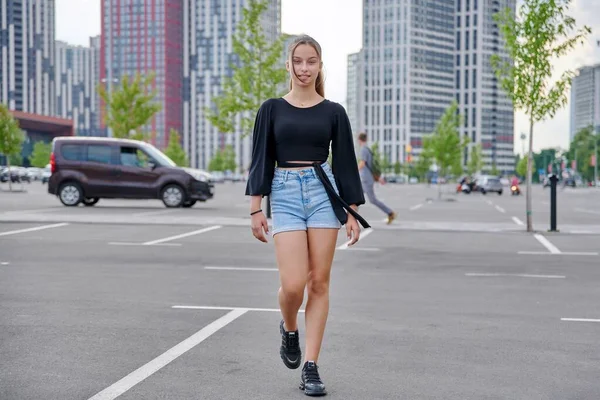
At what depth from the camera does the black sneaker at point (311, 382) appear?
4.29 metres

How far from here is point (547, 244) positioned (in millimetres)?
14242

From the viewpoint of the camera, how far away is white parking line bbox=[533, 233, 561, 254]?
1296 cm

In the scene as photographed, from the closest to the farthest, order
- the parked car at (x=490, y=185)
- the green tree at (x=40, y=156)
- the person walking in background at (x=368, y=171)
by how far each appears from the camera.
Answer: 1. the person walking in background at (x=368, y=171)
2. the parked car at (x=490, y=185)
3. the green tree at (x=40, y=156)

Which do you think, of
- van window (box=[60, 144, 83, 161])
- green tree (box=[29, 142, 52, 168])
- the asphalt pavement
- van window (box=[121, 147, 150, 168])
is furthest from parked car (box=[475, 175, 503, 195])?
green tree (box=[29, 142, 52, 168])

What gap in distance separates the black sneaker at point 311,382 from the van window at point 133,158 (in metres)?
20.7

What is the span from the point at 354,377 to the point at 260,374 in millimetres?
528

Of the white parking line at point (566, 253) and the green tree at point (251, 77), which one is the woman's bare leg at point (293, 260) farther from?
the green tree at point (251, 77)

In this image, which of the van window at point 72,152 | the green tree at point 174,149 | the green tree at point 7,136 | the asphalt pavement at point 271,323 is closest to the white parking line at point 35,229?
the asphalt pavement at point 271,323

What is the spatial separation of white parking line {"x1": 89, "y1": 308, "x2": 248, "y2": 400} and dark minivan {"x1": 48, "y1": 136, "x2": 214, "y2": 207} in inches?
708

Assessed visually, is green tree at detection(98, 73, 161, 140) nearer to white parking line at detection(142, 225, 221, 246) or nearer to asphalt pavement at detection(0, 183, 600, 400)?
white parking line at detection(142, 225, 221, 246)

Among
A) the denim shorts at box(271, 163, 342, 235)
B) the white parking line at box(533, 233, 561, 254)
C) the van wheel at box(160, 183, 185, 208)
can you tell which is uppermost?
the denim shorts at box(271, 163, 342, 235)

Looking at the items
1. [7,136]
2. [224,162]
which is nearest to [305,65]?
[7,136]

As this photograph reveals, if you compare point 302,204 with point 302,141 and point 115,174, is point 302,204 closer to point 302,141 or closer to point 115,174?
point 302,141

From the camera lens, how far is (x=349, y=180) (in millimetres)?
4516
